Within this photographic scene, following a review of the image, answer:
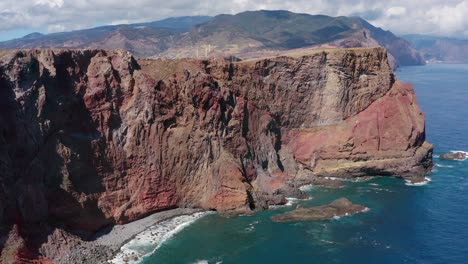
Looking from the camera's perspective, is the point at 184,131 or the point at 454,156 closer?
the point at 184,131

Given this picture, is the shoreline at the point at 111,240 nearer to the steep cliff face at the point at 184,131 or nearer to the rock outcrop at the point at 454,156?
the steep cliff face at the point at 184,131

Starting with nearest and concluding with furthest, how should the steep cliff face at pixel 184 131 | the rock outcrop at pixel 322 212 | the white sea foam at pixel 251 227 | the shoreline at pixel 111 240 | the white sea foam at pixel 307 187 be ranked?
1. the shoreline at pixel 111 240
2. the steep cliff face at pixel 184 131
3. the white sea foam at pixel 251 227
4. the rock outcrop at pixel 322 212
5. the white sea foam at pixel 307 187

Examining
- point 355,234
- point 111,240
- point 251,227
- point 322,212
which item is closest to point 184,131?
point 251,227

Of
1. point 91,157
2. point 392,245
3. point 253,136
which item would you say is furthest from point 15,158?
point 392,245

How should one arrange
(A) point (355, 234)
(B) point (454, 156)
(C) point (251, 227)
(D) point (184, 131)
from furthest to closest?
(B) point (454, 156), (D) point (184, 131), (C) point (251, 227), (A) point (355, 234)

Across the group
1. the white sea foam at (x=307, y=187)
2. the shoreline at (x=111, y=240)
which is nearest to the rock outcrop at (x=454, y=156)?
the white sea foam at (x=307, y=187)

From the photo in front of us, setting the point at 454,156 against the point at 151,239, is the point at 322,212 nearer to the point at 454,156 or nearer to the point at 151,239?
the point at 151,239
